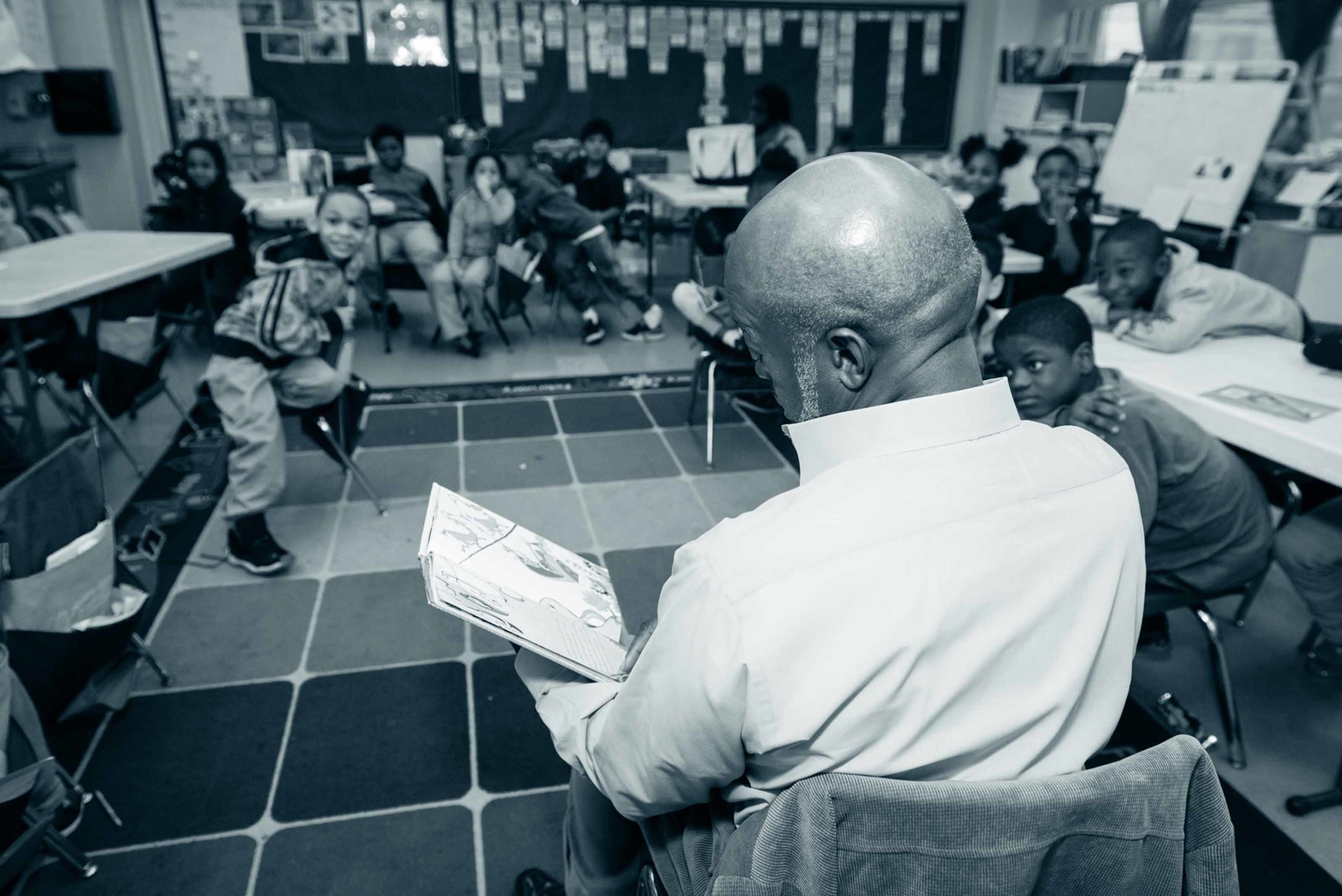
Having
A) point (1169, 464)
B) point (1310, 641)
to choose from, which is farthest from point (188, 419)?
point (1310, 641)

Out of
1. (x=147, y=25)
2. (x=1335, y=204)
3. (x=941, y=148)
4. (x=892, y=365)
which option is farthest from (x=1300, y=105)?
(x=147, y=25)

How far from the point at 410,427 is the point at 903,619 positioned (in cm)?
341

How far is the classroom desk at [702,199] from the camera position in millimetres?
3986

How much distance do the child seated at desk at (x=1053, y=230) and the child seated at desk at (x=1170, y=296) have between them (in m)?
1.45

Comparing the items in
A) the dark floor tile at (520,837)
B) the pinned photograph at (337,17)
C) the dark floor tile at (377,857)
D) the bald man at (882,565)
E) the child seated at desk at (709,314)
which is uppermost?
the pinned photograph at (337,17)

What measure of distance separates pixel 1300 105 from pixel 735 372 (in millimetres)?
3893

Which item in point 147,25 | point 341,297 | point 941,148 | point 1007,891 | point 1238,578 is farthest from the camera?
point 941,148

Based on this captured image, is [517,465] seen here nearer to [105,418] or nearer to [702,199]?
[105,418]

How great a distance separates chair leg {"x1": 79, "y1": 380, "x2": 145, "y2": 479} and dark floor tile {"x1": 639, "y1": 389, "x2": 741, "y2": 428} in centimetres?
200

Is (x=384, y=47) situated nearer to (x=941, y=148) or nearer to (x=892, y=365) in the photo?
(x=941, y=148)

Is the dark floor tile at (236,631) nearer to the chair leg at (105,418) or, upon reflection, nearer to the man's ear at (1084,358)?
the chair leg at (105,418)

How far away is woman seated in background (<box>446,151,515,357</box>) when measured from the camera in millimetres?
4953

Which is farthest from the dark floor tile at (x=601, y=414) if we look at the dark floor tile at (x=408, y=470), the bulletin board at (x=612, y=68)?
the bulletin board at (x=612, y=68)

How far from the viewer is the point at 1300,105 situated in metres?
5.13
